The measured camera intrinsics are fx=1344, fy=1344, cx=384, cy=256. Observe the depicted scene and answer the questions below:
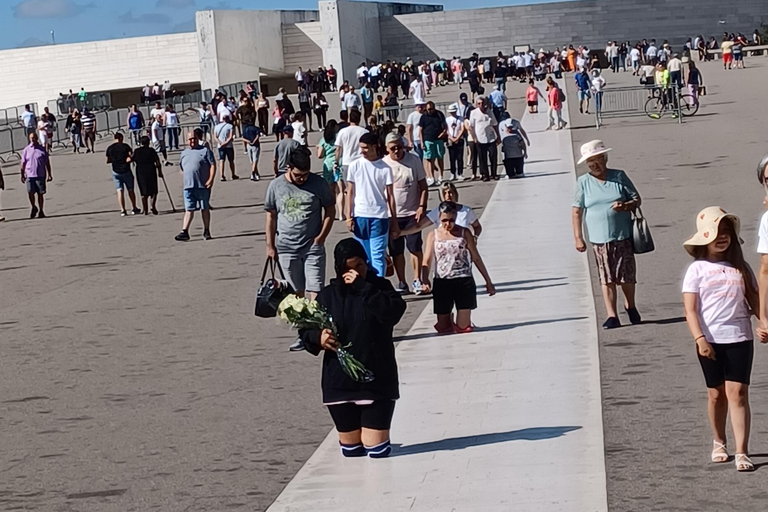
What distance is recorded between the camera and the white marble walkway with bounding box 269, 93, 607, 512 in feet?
21.7

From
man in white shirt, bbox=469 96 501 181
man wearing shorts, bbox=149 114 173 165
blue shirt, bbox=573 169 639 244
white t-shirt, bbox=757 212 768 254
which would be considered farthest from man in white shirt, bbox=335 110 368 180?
man wearing shorts, bbox=149 114 173 165

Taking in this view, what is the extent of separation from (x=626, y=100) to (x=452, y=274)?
32.3 metres

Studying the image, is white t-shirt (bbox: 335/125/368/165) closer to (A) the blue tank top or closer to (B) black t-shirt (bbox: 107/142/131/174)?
(B) black t-shirt (bbox: 107/142/131/174)

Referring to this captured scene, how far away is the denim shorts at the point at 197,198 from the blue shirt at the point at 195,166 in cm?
7

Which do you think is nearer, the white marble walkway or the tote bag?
the white marble walkway

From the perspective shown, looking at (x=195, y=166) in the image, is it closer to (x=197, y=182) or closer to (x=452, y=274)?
(x=197, y=182)

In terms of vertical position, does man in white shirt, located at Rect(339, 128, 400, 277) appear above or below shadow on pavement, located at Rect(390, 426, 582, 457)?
above

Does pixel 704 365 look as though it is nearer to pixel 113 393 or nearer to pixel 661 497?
pixel 661 497

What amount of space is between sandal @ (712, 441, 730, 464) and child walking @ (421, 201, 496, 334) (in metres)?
4.16

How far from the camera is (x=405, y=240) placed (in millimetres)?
13094

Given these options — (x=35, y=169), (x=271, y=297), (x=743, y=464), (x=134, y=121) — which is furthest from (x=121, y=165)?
(x=743, y=464)

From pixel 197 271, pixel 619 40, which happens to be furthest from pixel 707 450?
pixel 619 40

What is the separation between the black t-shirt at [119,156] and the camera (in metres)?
23.7

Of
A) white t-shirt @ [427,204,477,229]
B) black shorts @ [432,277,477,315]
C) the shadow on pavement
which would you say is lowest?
the shadow on pavement
